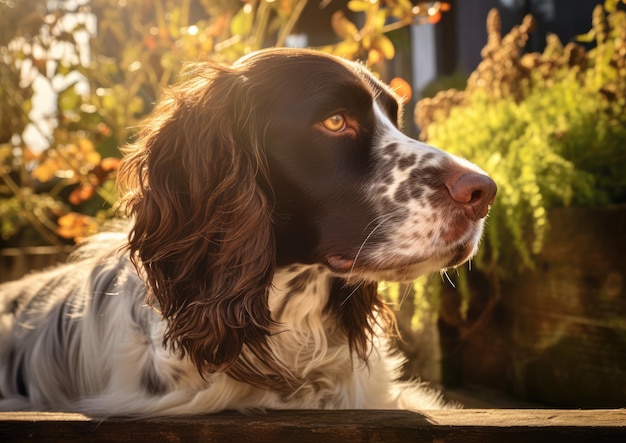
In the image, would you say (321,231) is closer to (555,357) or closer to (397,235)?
(397,235)

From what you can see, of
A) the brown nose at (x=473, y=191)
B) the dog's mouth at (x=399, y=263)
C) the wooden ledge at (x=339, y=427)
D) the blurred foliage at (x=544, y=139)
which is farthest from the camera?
the blurred foliage at (x=544, y=139)

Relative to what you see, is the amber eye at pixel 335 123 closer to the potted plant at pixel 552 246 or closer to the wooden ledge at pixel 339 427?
the wooden ledge at pixel 339 427

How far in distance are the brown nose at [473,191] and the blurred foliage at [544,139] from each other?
2.92 ft

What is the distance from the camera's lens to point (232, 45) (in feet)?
11.9

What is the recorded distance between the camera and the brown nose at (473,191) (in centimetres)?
183

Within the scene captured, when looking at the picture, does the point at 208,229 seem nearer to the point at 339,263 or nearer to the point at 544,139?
the point at 339,263

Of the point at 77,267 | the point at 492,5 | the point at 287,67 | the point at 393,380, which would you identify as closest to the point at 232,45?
the point at 77,267

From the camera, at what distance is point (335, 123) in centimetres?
201

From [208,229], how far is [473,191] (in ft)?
2.20

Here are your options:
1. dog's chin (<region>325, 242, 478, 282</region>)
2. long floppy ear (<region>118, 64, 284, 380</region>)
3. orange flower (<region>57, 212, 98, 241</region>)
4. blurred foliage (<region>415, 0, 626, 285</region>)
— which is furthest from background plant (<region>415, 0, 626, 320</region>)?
orange flower (<region>57, 212, 98, 241</region>)

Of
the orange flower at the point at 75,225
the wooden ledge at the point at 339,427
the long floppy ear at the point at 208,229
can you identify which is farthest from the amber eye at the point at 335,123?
the orange flower at the point at 75,225

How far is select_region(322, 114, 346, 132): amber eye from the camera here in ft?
6.54

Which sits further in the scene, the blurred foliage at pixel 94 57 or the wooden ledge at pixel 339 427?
the blurred foliage at pixel 94 57

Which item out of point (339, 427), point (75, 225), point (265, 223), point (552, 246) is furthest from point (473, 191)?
point (75, 225)
